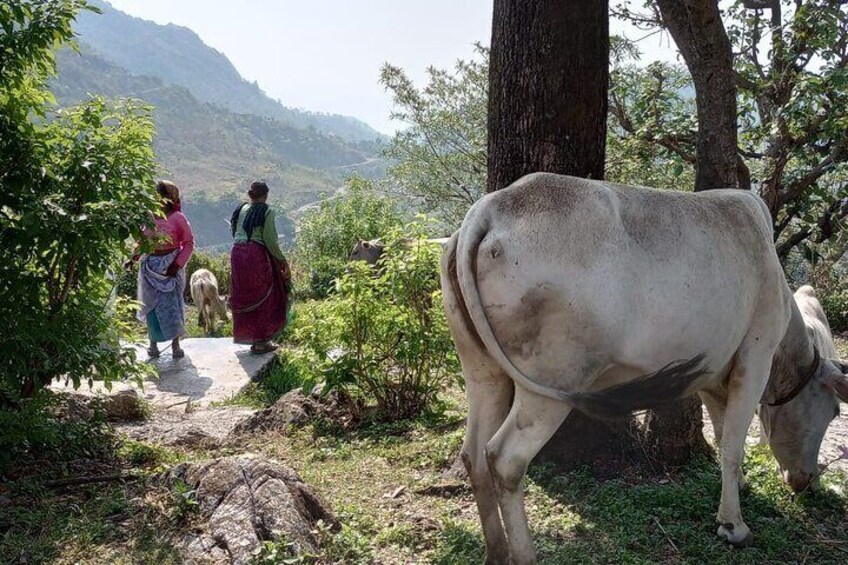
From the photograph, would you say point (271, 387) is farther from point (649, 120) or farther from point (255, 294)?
point (649, 120)

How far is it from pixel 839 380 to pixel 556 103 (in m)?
2.00

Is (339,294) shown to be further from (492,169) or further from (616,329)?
(616,329)

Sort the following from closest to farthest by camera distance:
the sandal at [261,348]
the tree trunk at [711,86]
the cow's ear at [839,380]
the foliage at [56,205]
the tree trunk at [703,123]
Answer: the cow's ear at [839,380]
the foliage at [56,205]
the tree trunk at [703,123]
the tree trunk at [711,86]
the sandal at [261,348]

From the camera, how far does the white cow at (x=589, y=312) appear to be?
9.21 ft

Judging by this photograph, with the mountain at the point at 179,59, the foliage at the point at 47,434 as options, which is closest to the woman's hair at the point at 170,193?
the foliage at the point at 47,434

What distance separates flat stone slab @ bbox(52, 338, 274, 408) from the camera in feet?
21.7

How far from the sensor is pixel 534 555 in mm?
2969

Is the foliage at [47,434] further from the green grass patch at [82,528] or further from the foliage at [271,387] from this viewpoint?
the foliage at [271,387]

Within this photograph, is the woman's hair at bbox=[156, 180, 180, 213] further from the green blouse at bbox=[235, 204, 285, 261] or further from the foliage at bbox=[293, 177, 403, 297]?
the foliage at bbox=[293, 177, 403, 297]

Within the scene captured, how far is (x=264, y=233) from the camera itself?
773 centimetres

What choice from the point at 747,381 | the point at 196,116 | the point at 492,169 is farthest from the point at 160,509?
the point at 196,116

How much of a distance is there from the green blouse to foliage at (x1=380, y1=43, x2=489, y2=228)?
24.0 feet

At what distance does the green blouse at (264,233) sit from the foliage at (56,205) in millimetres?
3221

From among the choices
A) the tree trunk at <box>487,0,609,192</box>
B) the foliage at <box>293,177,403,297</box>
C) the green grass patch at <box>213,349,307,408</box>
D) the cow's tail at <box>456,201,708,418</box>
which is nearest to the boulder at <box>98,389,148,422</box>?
the green grass patch at <box>213,349,307,408</box>
